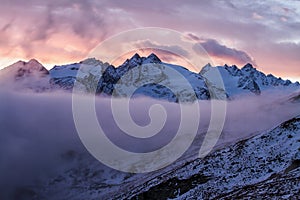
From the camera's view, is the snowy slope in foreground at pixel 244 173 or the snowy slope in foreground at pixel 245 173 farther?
the snowy slope in foreground at pixel 244 173

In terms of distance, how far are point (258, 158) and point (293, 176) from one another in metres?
13.7

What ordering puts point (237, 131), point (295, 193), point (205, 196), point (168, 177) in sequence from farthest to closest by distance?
1. point (237, 131)
2. point (168, 177)
3. point (205, 196)
4. point (295, 193)

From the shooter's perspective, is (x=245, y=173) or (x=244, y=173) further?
(x=244, y=173)

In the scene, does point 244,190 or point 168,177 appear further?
point 168,177

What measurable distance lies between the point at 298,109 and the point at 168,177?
8065 centimetres

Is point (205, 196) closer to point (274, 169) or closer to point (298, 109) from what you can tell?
point (274, 169)

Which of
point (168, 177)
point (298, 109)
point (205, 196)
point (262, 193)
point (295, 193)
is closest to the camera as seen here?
point (295, 193)

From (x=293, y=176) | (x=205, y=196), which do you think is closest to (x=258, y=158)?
(x=205, y=196)

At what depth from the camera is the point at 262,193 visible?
40.7 m

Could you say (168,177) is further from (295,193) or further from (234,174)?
(295,193)

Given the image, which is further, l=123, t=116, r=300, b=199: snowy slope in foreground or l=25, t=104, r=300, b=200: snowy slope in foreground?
l=25, t=104, r=300, b=200: snowy slope in foreground

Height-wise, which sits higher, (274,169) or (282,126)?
(282,126)

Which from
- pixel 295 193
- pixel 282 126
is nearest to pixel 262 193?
pixel 295 193

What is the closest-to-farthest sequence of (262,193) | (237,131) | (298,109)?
1. (262,193)
2. (298,109)
3. (237,131)
